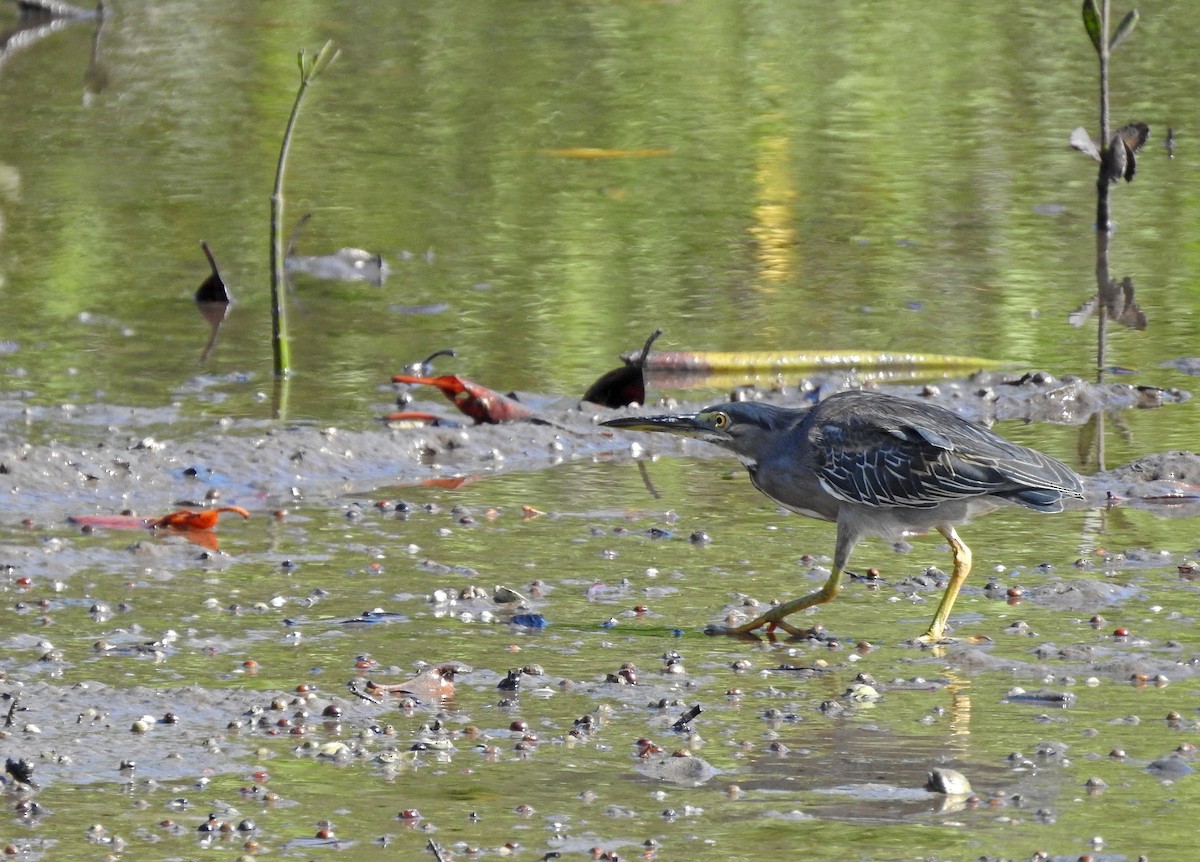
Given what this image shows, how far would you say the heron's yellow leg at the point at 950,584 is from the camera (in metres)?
5.71

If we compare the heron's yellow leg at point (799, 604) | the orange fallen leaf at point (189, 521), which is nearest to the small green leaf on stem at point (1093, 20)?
the heron's yellow leg at point (799, 604)

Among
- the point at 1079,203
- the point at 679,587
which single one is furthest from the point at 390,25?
the point at 679,587

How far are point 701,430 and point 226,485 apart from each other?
5.31 ft

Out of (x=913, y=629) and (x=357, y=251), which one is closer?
(x=913, y=629)

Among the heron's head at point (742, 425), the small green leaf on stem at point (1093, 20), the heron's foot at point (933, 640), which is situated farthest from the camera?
the small green leaf on stem at point (1093, 20)

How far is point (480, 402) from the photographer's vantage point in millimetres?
7820

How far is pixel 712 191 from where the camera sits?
1213 cm

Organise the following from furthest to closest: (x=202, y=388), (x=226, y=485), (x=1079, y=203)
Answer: (x=1079, y=203)
(x=202, y=388)
(x=226, y=485)

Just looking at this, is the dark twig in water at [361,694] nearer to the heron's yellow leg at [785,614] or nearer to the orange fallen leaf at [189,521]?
the heron's yellow leg at [785,614]

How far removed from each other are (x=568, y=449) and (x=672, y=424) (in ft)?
3.56

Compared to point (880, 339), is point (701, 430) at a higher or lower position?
higher

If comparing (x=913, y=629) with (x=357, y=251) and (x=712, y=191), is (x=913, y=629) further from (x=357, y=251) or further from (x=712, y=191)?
(x=712, y=191)

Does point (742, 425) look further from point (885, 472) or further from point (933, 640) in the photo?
point (933, 640)

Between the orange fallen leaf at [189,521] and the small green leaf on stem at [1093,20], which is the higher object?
the small green leaf on stem at [1093,20]
